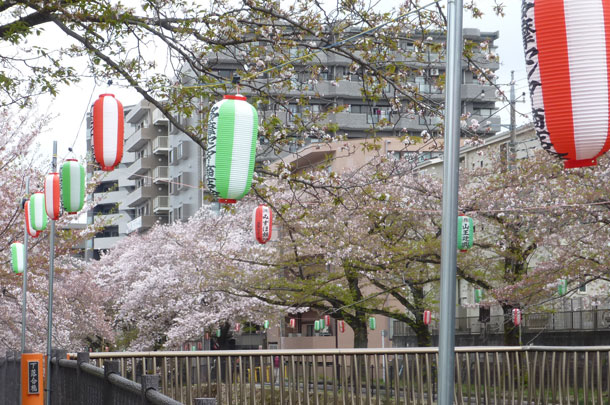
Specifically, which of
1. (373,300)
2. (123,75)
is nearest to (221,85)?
(123,75)

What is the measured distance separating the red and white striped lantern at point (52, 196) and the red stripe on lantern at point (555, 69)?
11333mm

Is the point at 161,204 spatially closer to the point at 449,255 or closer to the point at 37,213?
the point at 37,213

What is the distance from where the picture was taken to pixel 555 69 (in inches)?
188

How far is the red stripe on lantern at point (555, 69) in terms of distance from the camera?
15.6 ft

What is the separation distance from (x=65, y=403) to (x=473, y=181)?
22.8 meters

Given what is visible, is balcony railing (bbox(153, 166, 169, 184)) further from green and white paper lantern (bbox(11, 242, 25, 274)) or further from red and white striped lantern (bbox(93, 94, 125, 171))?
red and white striped lantern (bbox(93, 94, 125, 171))

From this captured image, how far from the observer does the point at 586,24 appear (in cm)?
469

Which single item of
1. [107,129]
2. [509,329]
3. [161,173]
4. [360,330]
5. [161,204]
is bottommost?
[360,330]

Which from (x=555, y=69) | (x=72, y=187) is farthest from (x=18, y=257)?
(x=555, y=69)

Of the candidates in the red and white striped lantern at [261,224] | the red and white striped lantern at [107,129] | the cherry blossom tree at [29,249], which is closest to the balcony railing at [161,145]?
the cherry blossom tree at [29,249]

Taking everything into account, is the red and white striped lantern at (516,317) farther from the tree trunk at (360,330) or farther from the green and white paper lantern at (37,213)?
the green and white paper lantern at (37,213)

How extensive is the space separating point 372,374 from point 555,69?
6428 millimetres

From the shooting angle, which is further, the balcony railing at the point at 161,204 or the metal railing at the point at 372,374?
the balcony railing at the point at 161,204

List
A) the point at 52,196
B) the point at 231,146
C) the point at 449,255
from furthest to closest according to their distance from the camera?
the point at 52,196, the point at 231,146, the point at 449,255
